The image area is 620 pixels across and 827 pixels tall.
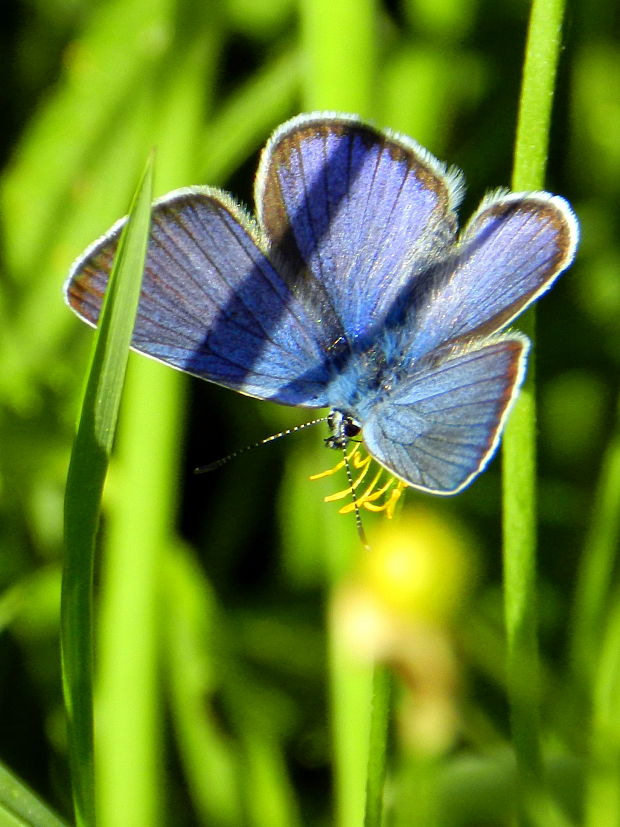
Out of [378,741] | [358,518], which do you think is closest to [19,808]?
[378,741]

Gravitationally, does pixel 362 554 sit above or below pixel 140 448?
below

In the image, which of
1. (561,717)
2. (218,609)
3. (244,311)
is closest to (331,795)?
(218,609)

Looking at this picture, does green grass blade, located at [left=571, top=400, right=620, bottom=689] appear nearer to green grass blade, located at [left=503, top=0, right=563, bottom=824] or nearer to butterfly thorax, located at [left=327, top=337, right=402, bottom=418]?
butterfly thorax, located at [left=327, top=337, right=402, bottom=418]

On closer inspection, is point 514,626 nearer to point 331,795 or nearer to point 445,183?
point 445,183

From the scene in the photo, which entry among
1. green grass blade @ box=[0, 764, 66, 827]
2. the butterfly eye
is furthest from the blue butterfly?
green grass blade @ box=[0, 764, 66, 827]

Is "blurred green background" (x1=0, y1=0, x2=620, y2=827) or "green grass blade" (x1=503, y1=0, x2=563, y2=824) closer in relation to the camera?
"green grass blade" (x1=503, y1=0, x2=563, y2=824)

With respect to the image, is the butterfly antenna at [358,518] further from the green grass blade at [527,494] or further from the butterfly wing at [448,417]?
the green grass blade at [527,494]
